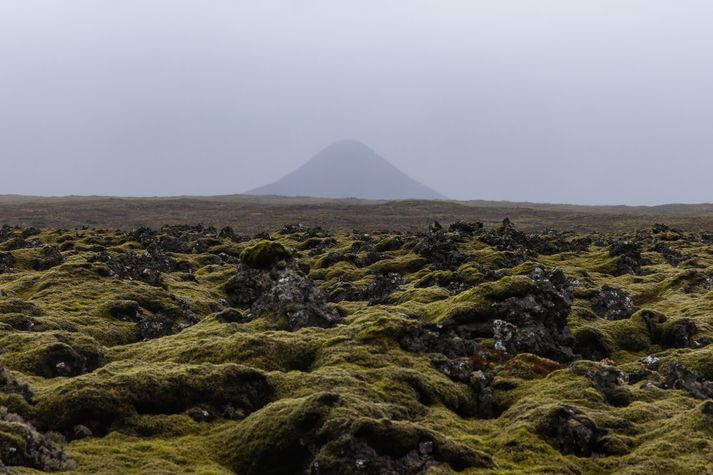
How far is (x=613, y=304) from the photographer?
3081 cm

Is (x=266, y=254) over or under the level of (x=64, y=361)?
over

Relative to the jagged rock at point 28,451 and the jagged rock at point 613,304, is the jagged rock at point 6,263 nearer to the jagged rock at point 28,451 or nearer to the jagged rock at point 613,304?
the jagged rock at point 28,451

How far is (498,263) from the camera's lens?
46438mm

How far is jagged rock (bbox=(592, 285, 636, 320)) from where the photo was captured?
29.9 meters

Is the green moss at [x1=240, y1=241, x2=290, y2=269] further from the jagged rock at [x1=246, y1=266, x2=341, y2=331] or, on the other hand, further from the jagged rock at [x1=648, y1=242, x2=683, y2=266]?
the jagged rock at [x1=648, y1=242, x2=683, y2=266]

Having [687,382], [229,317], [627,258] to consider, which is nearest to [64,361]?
[229,317]

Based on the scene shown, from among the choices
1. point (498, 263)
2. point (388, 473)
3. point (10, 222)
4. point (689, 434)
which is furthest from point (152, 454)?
point (10, 222)

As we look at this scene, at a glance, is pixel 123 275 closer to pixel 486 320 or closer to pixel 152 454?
pixel 486 320

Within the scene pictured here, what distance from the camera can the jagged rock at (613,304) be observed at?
1179 inches

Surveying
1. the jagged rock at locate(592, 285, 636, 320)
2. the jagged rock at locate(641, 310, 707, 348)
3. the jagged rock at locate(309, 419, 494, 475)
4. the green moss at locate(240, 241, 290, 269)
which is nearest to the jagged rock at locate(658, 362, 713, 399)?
the jagged rock at locate(641, 310, 707, 348)

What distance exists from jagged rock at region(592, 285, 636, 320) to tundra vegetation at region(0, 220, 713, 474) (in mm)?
121

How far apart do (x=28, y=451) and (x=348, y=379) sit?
8071mm

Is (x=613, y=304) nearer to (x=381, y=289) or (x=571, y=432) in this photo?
(x=381, y=289)

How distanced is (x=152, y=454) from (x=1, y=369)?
491cm
